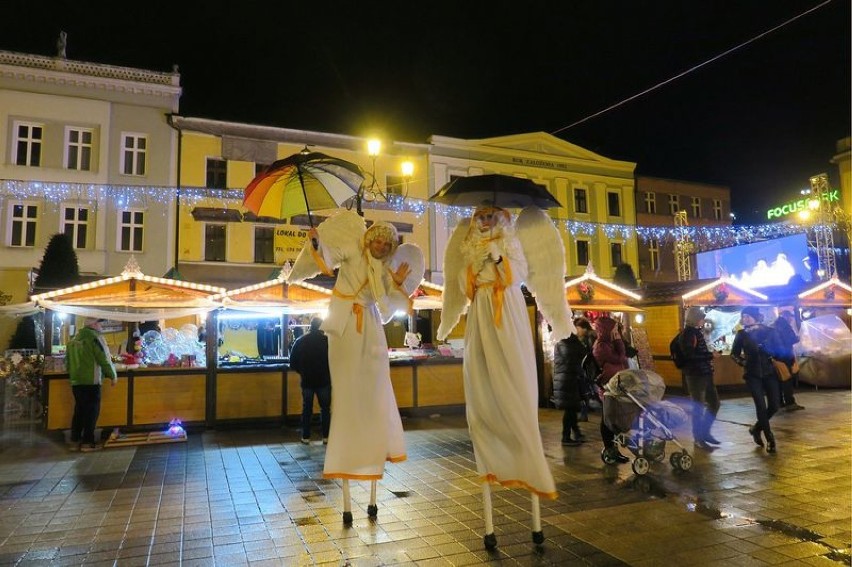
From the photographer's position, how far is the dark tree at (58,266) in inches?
616

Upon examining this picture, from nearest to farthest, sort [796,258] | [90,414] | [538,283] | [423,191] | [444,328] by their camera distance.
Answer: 1. [538,283]
2. [444,328]
3. [90,414]
4. [796,258]
5. [423,191]

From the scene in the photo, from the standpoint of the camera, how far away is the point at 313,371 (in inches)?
340

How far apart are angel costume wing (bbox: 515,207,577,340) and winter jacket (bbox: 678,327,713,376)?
398cm

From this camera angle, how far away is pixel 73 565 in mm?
3975

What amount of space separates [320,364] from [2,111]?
19.3 meters

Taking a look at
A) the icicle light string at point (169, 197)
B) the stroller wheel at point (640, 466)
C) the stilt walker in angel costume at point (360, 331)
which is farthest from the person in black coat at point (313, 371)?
the icicle light string at point (169, 197)

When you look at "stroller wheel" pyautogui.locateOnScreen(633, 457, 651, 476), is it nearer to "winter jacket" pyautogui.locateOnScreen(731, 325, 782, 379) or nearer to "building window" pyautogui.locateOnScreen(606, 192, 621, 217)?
"winter jacket" pyautogui.locateOnScreen(731, 325, 782, 379)

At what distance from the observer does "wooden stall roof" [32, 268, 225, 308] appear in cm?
930

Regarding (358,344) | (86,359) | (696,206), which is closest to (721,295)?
(358,344)

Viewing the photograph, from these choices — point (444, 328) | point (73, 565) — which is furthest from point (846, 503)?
point (73, 565)

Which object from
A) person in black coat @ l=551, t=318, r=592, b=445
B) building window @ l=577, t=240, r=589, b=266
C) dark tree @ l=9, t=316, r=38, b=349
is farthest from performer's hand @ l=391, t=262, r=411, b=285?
building window @ l=577, t=240, r=589, b=266

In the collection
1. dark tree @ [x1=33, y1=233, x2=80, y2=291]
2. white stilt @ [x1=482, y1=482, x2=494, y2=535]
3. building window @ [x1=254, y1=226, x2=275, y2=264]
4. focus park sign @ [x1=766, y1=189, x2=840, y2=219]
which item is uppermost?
focus park sign @ [x1=766, y1=189, x2=840, y2=219]

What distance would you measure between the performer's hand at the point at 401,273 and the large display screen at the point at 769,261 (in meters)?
15.4

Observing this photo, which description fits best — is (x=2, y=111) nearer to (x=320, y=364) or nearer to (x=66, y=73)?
(x=66, y=73)
